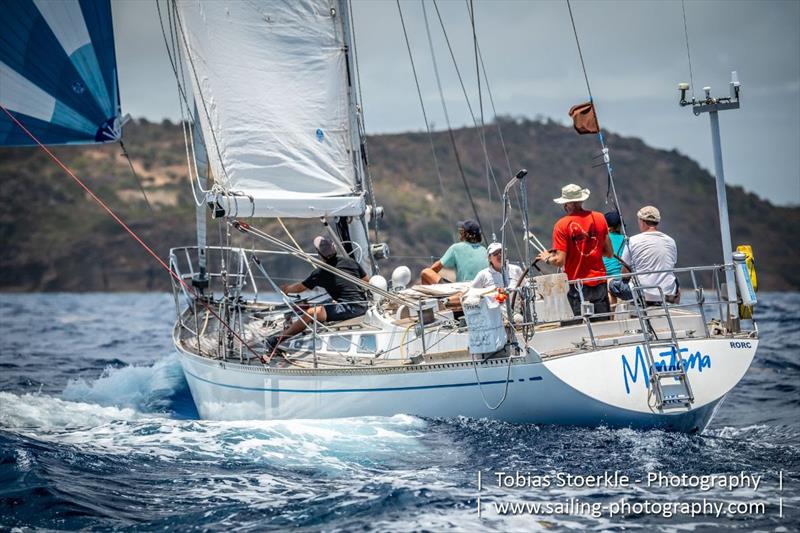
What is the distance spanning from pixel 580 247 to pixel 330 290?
3091 mm

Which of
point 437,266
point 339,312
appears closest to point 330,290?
point 339,312

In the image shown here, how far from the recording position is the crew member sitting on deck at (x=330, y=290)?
967 centimetres

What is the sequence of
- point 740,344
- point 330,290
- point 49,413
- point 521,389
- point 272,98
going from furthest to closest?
A: point 272,98, point 330,290, point 49,413, point 521,389, point 740,344

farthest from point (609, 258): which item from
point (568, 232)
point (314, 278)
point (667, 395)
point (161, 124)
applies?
point (161, 124)

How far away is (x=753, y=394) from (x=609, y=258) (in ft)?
13.5

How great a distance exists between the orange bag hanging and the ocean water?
3.13 m

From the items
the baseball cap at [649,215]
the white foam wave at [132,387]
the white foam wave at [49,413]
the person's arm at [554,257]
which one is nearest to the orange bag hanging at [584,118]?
the baseball cap at [649,215]

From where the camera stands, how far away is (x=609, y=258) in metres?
9.35

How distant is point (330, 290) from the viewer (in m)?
9.92

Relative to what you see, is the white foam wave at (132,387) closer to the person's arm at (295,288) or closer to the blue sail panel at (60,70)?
the person's arm at (295,288)

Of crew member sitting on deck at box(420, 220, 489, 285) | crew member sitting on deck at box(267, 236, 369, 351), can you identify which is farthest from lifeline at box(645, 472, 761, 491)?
crew member sitting on deck at box(267, 236, 369, 351)

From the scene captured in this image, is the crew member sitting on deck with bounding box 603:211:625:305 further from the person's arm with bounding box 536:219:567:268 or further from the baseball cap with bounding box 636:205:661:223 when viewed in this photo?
the person's arm with bounding box 536:219:567:268

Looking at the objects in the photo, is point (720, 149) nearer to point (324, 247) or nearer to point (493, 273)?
point (493, 273)

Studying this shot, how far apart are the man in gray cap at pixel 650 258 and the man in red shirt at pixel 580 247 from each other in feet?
0.63
